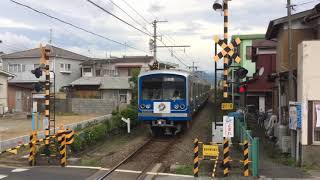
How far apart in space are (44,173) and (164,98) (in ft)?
27.0

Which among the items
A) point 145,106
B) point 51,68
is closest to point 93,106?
point 51,68

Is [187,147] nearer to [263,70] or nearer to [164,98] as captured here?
[164,98]

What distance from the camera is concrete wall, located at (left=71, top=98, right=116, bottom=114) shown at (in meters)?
35.3

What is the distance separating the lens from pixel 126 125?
847 inches

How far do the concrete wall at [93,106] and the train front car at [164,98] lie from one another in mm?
16435

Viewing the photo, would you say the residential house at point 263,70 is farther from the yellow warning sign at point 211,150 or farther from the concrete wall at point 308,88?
the yellow warning sign at point 211,150

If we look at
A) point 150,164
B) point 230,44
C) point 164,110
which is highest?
point 230,44

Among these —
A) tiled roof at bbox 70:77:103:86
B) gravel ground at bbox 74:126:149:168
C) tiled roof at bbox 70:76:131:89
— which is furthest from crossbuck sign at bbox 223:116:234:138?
tiled roof at bbox 70:77:103:86

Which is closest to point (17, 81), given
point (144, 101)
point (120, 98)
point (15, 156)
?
point (120, 98)

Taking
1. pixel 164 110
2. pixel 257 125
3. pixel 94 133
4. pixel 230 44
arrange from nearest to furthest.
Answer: pixel 230 44 → pixel 94 133 → pixel 164 110 → pixel 257 125

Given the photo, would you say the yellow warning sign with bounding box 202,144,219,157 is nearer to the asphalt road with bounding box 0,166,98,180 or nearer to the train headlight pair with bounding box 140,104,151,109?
the asphalt road with bounding box 0,166,98,180

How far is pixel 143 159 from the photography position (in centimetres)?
1405

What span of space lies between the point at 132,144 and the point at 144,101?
7.74 ft

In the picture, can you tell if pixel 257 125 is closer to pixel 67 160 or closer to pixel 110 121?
pixel 110 121
